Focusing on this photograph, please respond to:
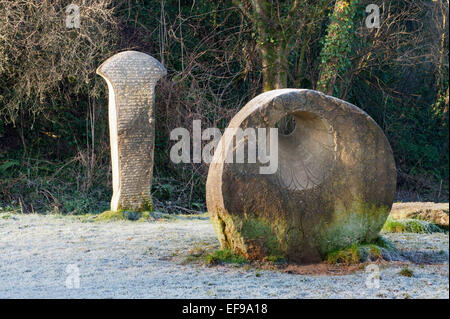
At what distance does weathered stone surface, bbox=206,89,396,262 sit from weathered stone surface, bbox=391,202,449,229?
217 cm

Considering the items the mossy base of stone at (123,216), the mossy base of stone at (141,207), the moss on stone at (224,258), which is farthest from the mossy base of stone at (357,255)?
the mossy base of stone at (141,207)

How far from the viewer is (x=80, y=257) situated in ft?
22.3

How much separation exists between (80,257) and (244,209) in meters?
1.74

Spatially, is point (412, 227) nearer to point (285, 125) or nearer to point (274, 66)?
point (285, 125)

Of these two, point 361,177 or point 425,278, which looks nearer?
point 425,278

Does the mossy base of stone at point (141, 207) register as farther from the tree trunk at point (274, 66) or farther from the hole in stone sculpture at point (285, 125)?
the tree trunk at point (274, 66)

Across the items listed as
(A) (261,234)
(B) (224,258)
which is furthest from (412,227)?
(B) (224,258)

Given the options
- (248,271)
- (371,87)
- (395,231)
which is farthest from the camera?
(371,87)

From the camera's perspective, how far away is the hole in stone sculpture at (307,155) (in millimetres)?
6637

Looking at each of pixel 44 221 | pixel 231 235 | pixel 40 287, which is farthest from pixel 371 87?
pixel 40 287

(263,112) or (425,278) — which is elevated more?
(263,112)

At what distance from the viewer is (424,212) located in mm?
8898

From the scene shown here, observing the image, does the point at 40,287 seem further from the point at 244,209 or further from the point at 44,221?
the point at 44,221

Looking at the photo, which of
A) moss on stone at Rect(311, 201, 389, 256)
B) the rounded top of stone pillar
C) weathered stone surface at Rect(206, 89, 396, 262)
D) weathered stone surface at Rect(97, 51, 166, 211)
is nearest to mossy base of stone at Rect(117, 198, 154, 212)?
weathered stone surface at Rect(97, 51, 166, 211)
